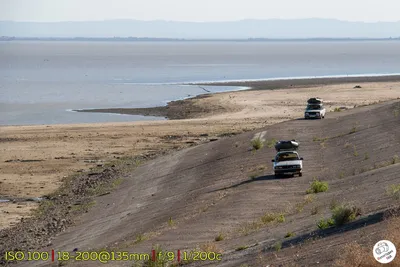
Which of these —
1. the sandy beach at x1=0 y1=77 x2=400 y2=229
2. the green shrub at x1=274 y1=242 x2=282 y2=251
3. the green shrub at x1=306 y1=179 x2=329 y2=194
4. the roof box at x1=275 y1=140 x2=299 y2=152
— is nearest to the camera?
the green shrub at x1=274 y1=242 x2=282 y2=251

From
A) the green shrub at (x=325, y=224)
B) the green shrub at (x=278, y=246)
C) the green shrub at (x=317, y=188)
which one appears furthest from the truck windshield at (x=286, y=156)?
the green shrub at (x=278, y=246)

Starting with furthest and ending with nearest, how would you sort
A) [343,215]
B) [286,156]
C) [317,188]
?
[286,156] < [317,188] < [343,215]

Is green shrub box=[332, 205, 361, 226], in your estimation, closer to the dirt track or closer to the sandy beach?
the dirt track

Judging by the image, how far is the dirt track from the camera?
22188 mm

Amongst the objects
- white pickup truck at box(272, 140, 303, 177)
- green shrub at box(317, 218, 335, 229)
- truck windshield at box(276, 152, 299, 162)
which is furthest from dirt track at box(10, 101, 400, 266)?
truck windshield at box(276, 152, 299, 162)

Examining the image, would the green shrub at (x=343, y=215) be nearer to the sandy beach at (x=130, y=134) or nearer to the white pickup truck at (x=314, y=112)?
the sandy beach at (x=130, y=134)

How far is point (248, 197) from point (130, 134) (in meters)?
32.7

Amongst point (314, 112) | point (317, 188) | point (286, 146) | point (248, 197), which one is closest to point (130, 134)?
point (314, 112)

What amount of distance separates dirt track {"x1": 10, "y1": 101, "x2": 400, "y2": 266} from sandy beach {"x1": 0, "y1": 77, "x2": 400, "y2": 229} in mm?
4865

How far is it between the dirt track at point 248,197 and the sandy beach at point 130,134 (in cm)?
487

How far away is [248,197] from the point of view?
103 ft

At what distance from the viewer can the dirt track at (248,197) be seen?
22.2m

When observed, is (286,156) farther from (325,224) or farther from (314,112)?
(314,112)

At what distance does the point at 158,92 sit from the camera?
11031cm
